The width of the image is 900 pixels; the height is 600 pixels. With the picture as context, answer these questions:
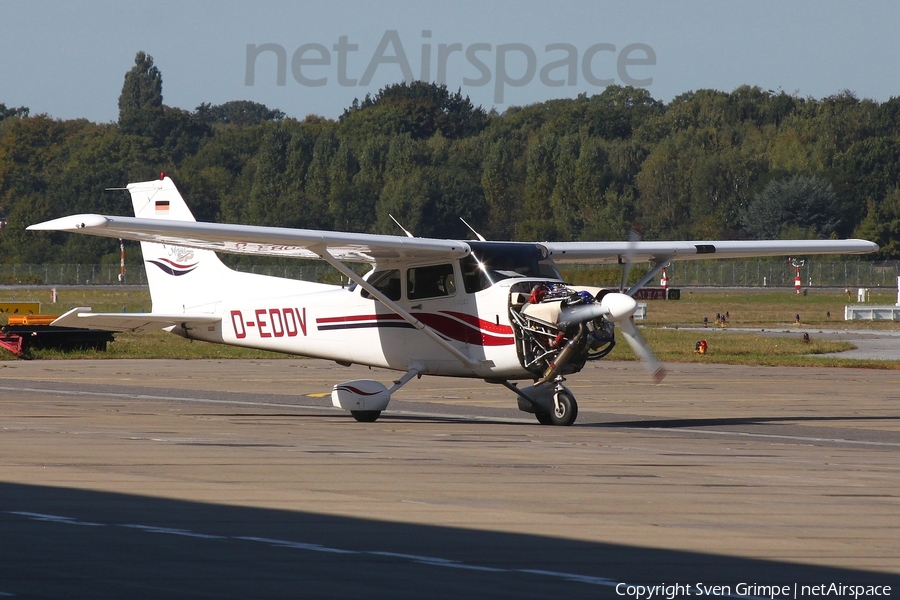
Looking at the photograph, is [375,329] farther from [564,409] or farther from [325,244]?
[564,409]

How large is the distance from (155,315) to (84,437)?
4.92 meters

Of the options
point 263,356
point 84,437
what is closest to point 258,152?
point 263,356

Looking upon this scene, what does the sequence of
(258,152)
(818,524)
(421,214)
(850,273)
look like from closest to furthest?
(818,524)
(850,273)
(421,214)
(258,152)

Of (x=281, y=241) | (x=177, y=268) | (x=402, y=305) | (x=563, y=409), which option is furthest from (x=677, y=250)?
(x=177, y=268)

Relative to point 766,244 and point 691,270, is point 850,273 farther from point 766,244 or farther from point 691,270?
point 766,244

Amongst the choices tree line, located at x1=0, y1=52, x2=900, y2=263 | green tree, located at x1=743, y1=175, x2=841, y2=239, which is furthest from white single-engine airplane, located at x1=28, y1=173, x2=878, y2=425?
green tree, located at x1=743, y1=175, x2=841, y2=239

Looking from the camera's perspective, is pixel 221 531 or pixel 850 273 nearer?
pixel 221 531

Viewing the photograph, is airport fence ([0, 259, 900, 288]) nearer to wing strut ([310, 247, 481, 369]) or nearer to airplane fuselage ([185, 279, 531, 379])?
airplane fuselage ([185, 279, 531, 379])

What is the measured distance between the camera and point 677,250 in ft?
58.3

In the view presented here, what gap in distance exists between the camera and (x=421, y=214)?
95.5 metres

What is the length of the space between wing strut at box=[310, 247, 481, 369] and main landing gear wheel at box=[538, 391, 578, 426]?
3.71 ft

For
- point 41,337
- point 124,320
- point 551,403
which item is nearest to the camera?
point 551,403

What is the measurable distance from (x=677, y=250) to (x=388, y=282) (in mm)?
4346

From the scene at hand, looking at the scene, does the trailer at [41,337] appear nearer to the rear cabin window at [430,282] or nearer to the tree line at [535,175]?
the rear cabin window at [430,282]
